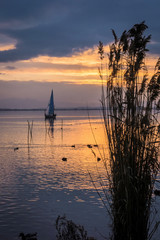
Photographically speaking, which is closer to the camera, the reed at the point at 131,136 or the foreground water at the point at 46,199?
the reed at the point at 131,136

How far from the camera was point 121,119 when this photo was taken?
580 centimetres

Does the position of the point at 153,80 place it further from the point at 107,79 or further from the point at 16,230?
the point at 16,230

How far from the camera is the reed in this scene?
554 centimetres

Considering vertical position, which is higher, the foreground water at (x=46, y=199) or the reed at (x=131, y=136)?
the reed at (x=131, y=136)

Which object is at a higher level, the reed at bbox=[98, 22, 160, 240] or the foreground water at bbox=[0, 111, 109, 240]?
the reed at bbox=[98, 22, 160, 240]

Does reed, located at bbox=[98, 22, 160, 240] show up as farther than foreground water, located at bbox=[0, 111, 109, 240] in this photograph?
No

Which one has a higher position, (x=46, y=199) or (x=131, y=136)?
(x=131, y=136)

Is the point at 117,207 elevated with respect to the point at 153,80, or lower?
lower

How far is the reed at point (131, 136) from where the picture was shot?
554 centimetres

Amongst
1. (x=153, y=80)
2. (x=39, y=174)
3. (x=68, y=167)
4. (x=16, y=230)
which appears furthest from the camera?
(x=68, y=167)

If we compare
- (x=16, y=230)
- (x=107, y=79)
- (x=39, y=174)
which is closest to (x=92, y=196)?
(x=16, y=230)

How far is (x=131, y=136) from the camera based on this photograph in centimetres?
568

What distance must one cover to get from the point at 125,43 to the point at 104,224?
6495 millimetres

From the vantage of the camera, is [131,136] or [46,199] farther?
[46,199]
